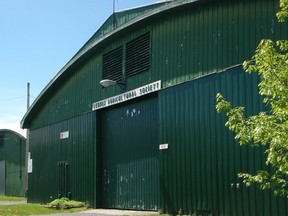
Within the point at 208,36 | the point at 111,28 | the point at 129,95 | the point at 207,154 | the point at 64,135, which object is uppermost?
the point at 111,28

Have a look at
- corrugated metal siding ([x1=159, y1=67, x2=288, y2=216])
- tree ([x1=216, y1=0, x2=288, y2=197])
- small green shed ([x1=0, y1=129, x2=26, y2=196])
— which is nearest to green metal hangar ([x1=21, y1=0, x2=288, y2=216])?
corrugated metal siding ([x1=159, y1=67, x2=288, y2=216])

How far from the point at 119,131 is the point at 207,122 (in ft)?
20.2

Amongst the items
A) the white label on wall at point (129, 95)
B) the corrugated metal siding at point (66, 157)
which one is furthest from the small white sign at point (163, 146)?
the corrugated metal siding at point (66, 157)

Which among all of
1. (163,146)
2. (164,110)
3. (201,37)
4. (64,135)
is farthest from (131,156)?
(64,135)

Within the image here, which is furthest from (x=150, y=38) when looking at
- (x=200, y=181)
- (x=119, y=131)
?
(x=200, y=181)

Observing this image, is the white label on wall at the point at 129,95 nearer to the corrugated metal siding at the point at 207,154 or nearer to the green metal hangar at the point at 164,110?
the green metal hangar at the point at 164,110

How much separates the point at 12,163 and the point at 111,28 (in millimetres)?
21930

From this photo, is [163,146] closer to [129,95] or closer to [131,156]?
[131,156]

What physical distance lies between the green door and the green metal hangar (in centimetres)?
4

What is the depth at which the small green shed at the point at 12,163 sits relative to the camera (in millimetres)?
38281

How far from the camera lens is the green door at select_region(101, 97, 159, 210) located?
17641mm

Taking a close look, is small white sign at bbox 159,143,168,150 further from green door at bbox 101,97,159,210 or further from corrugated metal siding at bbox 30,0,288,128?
corrugated metal siding at bbox 30,0,288,128

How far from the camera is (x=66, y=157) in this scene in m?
24.4

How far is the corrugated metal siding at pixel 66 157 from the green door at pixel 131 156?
889 mm
